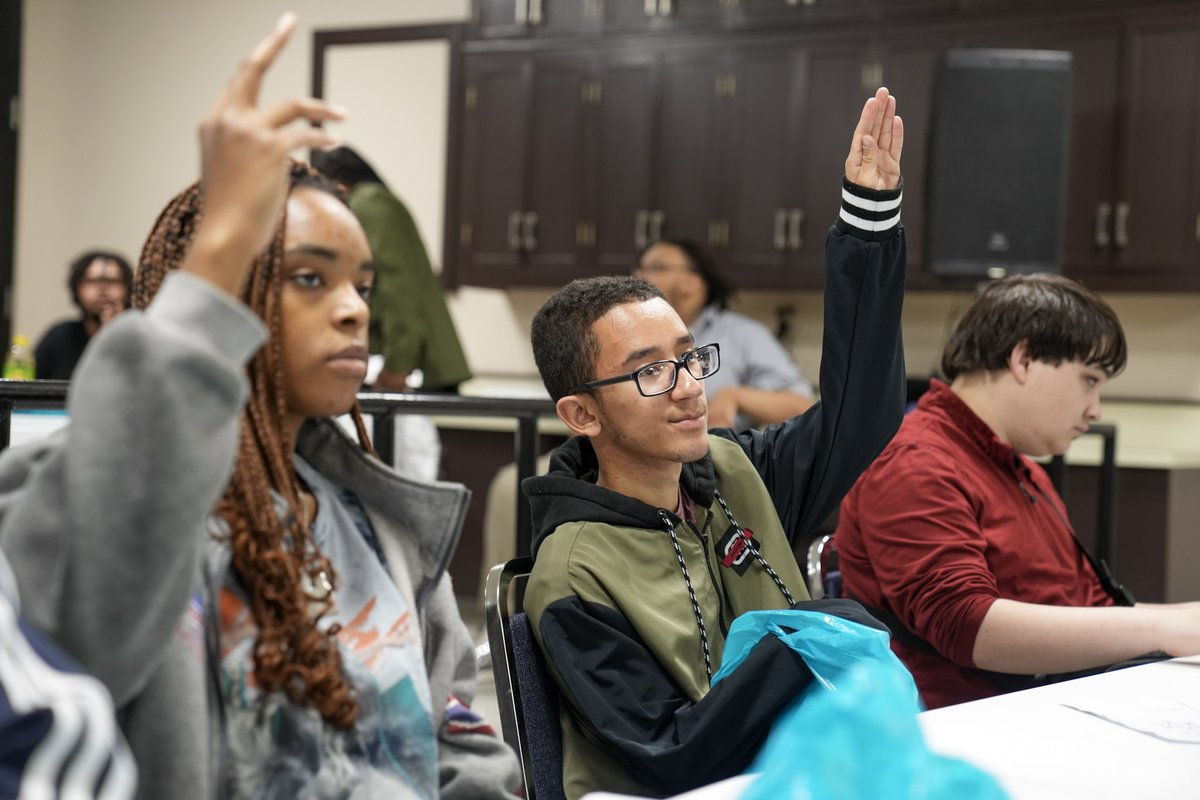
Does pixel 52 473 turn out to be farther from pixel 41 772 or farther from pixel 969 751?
pixel 969 751

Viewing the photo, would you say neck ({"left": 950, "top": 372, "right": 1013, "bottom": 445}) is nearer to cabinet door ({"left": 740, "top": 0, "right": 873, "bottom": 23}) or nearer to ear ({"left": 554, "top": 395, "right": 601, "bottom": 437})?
ear ({"left": 554, "top": 395, "right": 601, "bottom": 437})

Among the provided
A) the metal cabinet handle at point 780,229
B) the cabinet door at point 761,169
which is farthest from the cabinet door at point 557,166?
the metal cabinet handle at point 780,229

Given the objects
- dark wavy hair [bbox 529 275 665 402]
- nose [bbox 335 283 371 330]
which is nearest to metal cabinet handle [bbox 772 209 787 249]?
dark wavy hair [bbox 529 275 665 402]

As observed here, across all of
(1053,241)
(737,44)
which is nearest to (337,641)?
(1053,241)

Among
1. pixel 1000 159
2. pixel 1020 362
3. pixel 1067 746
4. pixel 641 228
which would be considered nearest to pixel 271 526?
pixel 1067 746

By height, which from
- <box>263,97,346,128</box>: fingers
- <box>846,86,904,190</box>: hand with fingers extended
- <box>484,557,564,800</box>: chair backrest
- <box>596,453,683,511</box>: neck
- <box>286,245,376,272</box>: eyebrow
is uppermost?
<box>846,86,904,190</box>: hand with fingers extended

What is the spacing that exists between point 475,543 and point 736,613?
12.2 feet

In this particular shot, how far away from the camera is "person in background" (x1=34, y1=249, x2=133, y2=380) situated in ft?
15.8

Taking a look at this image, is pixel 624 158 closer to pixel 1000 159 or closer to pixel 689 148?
pixel 689 148

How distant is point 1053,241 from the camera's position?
13.8 ft

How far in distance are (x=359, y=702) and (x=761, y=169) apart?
436 centimetres

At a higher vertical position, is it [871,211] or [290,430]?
[871,211]

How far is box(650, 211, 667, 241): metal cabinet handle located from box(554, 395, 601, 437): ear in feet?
12.4

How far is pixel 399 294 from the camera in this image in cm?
339
